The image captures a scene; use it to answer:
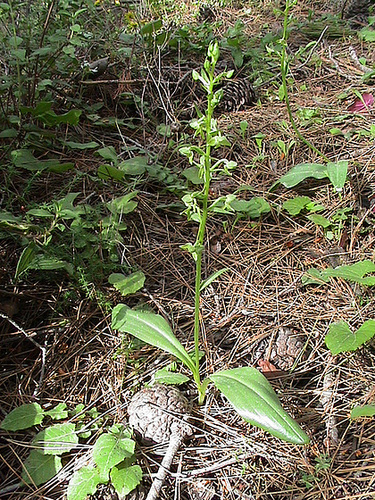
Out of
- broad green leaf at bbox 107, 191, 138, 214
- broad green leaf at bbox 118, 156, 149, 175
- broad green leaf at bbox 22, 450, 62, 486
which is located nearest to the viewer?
broad green leaf at bbox 22, 450, 62, 486

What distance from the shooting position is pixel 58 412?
1495 mm

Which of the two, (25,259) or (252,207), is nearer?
(25,259)

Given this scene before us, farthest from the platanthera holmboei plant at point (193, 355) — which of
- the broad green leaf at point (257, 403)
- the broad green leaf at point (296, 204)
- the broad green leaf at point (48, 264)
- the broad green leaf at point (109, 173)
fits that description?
the broad green leaf at point (296, 204)

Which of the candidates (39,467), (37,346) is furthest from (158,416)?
(37,346)

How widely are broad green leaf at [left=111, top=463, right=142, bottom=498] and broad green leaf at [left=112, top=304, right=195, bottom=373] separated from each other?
36 cm

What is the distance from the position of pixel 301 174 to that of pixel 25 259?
1425 mm

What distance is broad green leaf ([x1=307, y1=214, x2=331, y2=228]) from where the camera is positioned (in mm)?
2164

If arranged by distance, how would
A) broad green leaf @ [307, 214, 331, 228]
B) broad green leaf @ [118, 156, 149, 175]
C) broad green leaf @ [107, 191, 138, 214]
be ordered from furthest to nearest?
broad green leaf @ [118, 156, 149, 175] < broad green leaf @ [307, 214, 331, 228] < broad green leaf @ [107, 191, 138, 214]

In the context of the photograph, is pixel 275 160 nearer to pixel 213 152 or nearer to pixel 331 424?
pixel 213 152

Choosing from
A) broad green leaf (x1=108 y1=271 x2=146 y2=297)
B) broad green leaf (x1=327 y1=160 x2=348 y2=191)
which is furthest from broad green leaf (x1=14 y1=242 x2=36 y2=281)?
broad green leaf (x1=327 y1=160 x2=348 y2=191)

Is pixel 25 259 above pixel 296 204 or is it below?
above

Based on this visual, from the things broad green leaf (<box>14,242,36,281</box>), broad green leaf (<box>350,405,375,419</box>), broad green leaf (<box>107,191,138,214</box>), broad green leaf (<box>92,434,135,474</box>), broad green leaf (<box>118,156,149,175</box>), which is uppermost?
broad green leaf (<box>14,242,36,281</box>)

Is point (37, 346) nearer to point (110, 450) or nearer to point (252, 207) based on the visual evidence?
point (110, 450)

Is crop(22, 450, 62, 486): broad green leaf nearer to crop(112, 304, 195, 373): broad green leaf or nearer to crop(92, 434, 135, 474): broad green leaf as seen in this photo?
crop(92, 434, 135, 474): broad green leaf
